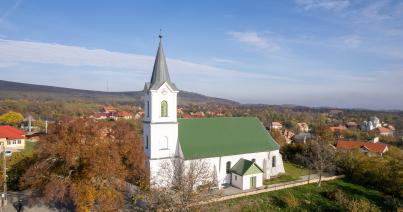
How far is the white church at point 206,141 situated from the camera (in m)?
28.6

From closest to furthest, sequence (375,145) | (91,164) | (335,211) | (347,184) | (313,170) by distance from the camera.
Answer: (91,164) → (335,211) → (347,184) → (313,170) → (375,145)

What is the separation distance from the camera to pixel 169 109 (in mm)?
28953

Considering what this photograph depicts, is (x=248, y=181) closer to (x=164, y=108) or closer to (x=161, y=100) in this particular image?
(x=164, y=108)

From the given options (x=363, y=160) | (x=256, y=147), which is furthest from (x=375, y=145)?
(x=256, y=147)

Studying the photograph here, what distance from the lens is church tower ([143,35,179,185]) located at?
28.4m

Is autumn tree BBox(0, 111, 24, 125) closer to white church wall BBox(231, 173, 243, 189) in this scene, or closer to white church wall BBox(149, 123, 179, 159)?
white church wall BBox(149, 123, 179, 159)

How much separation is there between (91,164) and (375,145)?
2264 inches

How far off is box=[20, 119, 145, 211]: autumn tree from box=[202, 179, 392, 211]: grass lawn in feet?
25.6

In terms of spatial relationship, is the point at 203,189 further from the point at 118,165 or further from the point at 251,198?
the point at 251,198

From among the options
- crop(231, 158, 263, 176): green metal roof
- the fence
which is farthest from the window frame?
crop(231, 158, 263, 176): green metal roof

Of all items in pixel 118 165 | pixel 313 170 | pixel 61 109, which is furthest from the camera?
pixel 61 109

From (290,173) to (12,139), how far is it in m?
41.4

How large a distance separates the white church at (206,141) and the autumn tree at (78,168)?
188 inches

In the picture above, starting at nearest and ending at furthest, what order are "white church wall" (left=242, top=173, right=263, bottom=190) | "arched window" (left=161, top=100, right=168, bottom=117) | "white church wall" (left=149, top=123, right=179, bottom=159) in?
"white church wall" (left=149, top=123, right=179, bottom=159) → "arched window" (left=161, top=100, right=168, bottom=117) → "white church wall" (left=242, top=173, right=263, bottom=190)
